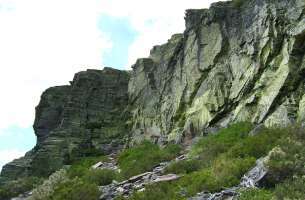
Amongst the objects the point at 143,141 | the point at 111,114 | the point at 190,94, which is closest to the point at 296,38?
the point at 190,94

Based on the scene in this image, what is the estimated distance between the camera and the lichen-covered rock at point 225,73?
35312 mm

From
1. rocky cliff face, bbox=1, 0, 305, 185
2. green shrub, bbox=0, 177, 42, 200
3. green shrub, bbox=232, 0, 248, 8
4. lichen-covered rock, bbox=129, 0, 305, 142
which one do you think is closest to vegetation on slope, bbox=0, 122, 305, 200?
lichen-covered rock, bbox=129, 0, 305, 142

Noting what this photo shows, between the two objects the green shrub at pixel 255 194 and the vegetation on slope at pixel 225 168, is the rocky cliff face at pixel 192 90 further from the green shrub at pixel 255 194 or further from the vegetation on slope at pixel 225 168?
the green shrub at pixel 255 194

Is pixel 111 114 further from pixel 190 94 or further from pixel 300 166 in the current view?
pixel 300 166

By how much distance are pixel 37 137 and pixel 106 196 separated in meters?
36.7

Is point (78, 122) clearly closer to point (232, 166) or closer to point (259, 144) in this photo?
point (259, 144)

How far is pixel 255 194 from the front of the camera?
20.8 meters

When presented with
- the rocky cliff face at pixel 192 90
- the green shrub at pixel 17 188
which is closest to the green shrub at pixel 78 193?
the rocky cliff face at pixel 192 90

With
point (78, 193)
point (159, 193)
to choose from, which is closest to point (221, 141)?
point (78, 193)

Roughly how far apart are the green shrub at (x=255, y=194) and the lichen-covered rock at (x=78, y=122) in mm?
35734

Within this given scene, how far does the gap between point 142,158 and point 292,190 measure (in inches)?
882

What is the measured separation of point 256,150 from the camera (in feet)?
93.0

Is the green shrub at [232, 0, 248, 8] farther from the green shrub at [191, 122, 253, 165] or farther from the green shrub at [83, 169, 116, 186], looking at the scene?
the green shrub at [83, 169, 116, 186]

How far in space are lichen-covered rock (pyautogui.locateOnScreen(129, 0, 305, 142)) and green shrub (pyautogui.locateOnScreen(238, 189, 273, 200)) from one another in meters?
11.0
